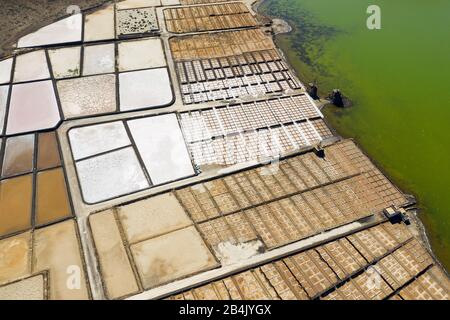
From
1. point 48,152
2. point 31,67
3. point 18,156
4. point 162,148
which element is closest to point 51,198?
point 48,152

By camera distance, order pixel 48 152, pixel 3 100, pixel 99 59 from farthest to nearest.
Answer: pixel 99 59, pixel 3 100, pixel 48 152

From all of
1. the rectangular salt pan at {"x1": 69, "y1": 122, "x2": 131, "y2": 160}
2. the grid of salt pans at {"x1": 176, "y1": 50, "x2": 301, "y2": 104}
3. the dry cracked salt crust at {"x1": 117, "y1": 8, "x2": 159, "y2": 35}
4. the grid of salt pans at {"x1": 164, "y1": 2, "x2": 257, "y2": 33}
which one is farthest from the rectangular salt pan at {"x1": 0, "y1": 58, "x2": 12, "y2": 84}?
the grid of salt pans at {"x1": 164, "y1": 2, "x2": 257, "y2": 33}

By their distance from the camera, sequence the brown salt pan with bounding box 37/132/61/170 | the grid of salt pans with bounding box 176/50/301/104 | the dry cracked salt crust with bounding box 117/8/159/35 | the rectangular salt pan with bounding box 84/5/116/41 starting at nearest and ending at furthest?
the brown salt pan with bounding box 37/132/61/170
the grid of salt pans with bounding box 176/50/301/104
the rectangular salt pan with bounding box 84/5/116/41
the dry cracked salt crust with bounding box 117/8/159/35

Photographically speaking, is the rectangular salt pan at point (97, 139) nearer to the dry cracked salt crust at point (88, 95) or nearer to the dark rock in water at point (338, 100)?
the dry cracked salt crust at point (88, 95)

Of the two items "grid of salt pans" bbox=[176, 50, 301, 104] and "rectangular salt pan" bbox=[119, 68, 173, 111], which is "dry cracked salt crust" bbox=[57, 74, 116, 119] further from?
Result: "grid of salt pans" bbox=[176, 50, 301, 104]

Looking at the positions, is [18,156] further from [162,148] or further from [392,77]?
[392,77]

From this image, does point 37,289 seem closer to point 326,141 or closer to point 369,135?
point 326,141

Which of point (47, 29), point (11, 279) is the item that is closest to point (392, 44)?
point (47, 29)
